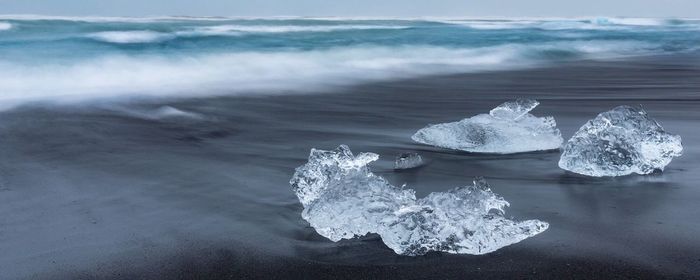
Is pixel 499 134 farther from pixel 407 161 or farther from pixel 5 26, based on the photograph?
pixel 5 26

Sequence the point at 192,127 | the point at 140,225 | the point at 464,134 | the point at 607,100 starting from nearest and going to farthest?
1. the point at 140,225
2. the point at 464,134
3. the point at 192,127
4. the point at 607,100

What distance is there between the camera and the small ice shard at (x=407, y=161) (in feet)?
13.9

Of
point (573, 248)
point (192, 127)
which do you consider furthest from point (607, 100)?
point (573, 248)

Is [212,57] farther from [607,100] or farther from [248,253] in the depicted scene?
[248,253]

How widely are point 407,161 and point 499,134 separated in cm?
88

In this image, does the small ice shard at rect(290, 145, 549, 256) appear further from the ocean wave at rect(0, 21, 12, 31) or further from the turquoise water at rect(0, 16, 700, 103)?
the ocean wave at rect(0, 21, 12, 31)

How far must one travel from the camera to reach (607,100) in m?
8.09

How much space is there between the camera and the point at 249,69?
13.8 meters

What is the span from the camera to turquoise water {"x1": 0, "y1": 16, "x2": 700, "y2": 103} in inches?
417

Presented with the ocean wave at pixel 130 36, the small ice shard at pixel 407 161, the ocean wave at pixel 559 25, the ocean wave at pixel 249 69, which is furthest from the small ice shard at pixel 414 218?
the ocean wave at pixel 559 25

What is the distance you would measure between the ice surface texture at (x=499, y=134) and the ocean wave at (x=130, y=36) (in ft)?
46.4

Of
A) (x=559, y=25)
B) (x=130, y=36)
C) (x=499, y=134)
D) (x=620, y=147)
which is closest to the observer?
(x=620, y=147)

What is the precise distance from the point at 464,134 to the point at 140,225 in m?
2.51

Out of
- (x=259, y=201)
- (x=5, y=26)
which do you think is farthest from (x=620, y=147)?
(x=5, y=26)
